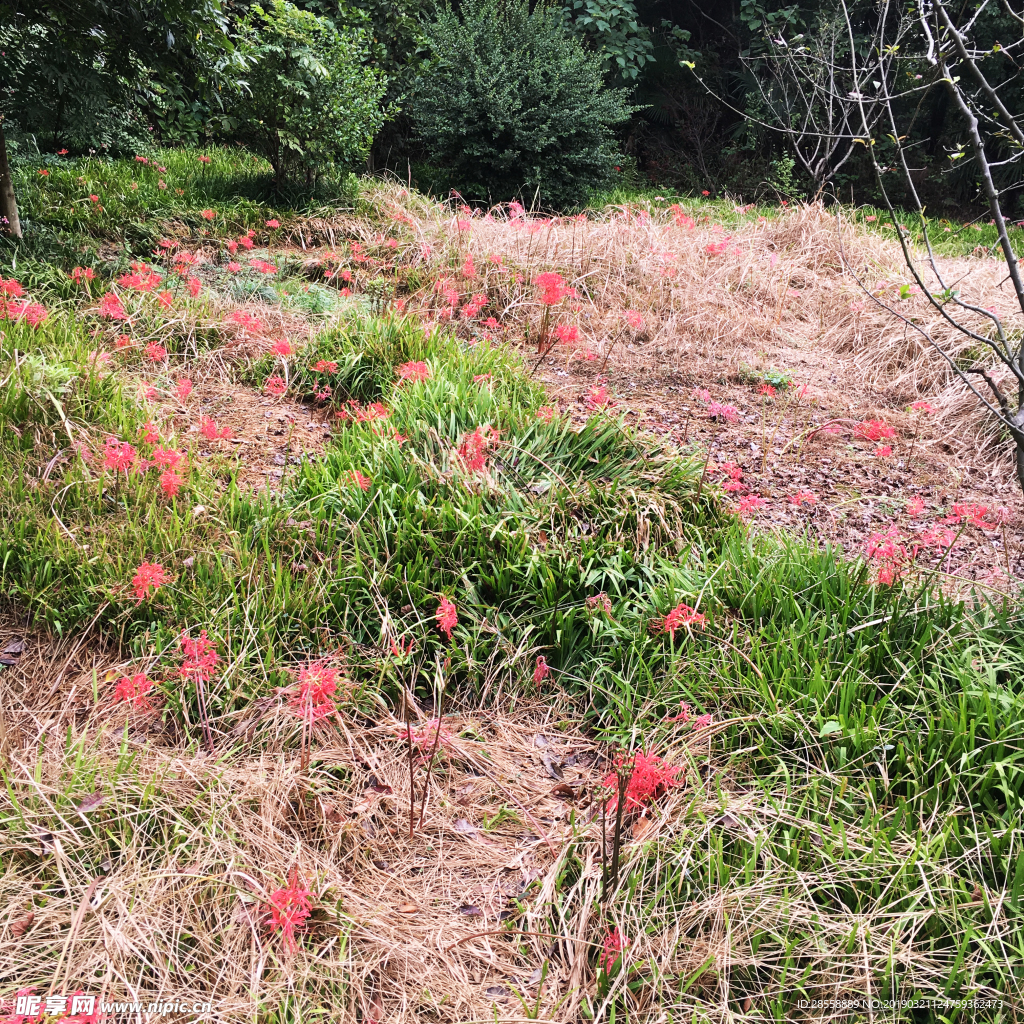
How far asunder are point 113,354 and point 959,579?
402 centimetres

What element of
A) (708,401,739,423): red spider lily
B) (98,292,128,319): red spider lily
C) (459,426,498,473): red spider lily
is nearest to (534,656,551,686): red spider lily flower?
(459,426,498,473): red spider lily

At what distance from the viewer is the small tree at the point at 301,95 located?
5531 millimetres

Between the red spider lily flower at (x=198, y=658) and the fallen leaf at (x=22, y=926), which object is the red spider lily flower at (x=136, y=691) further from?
the fallen leaf at (x=22, y=926)

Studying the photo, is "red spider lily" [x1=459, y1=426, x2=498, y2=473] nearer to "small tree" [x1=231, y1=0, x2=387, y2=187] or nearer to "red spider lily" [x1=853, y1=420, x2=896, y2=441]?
"red spider lily" [x1=853, y1=420, x2=896, y2=441]

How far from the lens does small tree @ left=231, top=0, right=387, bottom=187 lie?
5531mm

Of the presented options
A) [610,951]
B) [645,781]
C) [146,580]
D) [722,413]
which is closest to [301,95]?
[722,413]

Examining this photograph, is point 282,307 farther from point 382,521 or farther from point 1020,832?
point 1020,832

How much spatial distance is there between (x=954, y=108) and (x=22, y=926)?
11.5 meters

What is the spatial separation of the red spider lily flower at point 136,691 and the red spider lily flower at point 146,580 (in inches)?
10.9

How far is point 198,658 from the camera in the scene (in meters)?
2.09

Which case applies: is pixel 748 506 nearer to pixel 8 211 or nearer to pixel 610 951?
pixel 610 951

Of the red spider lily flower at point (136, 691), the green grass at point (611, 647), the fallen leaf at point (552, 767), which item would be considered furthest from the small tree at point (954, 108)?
the red spider lily flower at point (136, 691)

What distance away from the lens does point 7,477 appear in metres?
2.66

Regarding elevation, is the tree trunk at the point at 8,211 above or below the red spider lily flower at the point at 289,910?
above
